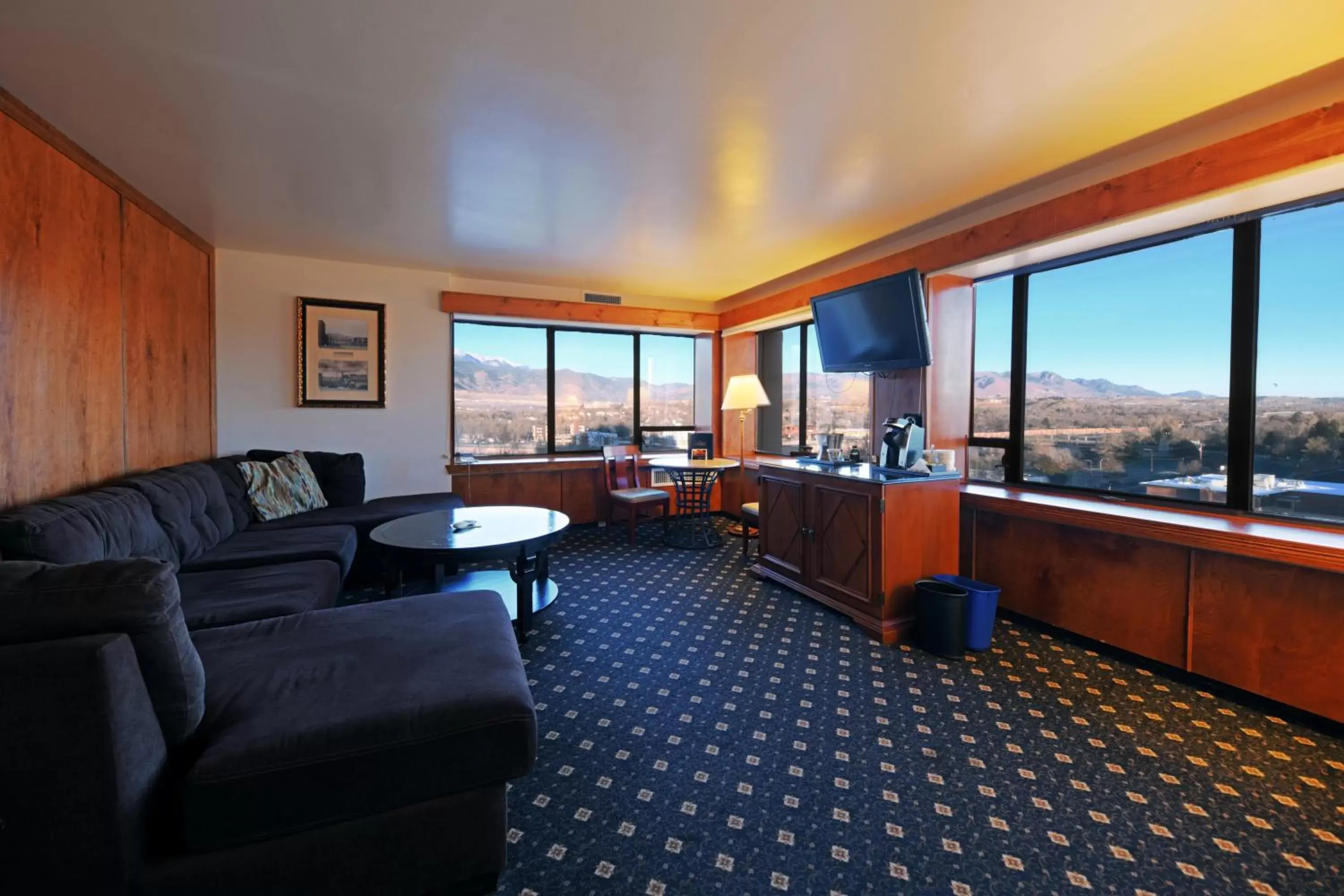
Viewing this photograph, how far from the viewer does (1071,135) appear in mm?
2557

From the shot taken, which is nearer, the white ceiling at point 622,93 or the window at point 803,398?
the white ceiling at point 622,93

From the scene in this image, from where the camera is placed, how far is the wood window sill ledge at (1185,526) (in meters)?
2.11

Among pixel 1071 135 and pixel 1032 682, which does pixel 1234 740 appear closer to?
pixel 1032 682

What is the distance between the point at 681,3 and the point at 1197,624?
334cm

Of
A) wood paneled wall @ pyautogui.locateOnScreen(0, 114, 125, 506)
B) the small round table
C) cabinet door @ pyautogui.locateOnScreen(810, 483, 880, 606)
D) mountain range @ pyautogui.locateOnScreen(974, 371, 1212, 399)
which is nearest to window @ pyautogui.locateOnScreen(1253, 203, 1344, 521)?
mountain range @ pyautogui.locateOnScreen(974, 371, 1212, 399)

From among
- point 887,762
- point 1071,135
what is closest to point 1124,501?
point 1071,135

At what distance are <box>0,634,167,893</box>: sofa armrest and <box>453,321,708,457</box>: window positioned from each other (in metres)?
4.33

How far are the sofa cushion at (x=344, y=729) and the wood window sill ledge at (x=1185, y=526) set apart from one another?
112 inches

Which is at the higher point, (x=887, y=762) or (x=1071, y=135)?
(x=1071, y=135)

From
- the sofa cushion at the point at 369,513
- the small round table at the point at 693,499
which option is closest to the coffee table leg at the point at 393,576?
the sofa cushion at the point at 369,513

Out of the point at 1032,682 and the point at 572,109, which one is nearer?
the point at 572,109

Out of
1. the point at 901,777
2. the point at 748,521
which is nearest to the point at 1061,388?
the point at 748,521

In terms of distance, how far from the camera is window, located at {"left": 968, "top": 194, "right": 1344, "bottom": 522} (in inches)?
95.3

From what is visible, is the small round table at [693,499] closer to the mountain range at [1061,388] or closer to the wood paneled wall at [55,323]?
the mountain range at [1061,388]
